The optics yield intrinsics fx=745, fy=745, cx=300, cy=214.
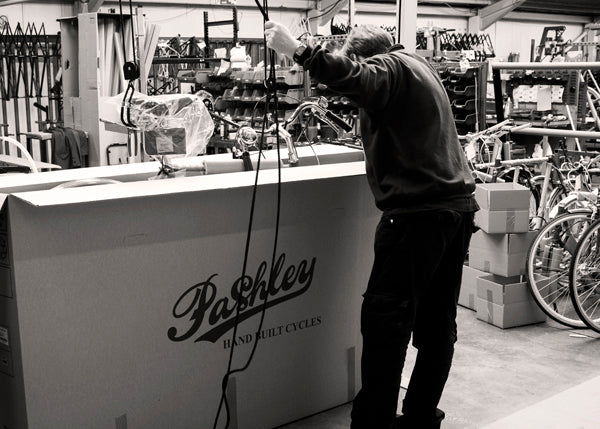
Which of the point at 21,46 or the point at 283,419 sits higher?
the point at 21,46

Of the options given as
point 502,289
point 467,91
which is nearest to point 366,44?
point 502,289

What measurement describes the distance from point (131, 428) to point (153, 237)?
0.63 meters

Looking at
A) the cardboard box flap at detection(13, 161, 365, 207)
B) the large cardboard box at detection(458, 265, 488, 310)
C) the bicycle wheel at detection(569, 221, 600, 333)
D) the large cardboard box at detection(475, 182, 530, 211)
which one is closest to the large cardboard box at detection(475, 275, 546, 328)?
the large cardboard box at detection(458, 265, 488, 310)

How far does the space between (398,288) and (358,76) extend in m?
0.75

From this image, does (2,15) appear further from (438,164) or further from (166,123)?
(438,164)

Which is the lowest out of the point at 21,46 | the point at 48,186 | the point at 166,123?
the point at 48,186

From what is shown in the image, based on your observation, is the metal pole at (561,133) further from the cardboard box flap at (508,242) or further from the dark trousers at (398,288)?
the dark trousers at (398,288)

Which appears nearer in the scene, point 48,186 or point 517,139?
point 48,186

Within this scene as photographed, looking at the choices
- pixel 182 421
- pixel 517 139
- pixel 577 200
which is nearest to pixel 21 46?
pixel 517 139

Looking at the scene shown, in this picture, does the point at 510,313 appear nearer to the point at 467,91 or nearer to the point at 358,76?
the point at 358,76

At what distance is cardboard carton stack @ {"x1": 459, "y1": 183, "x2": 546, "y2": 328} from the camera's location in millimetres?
4227

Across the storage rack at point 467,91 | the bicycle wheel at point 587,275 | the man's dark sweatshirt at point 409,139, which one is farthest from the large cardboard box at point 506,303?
the storage rack at point 467,91

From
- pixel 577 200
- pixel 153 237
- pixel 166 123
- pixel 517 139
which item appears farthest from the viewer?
pixel 517 139

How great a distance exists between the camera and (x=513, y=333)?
4168 mm
